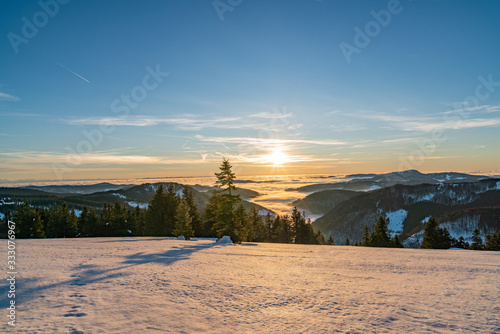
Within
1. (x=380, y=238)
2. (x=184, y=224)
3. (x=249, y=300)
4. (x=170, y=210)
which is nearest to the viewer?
(x=249, y=300)

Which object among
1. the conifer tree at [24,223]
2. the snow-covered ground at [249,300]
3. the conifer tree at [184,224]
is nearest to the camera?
the snow-covered ground at [249,300]

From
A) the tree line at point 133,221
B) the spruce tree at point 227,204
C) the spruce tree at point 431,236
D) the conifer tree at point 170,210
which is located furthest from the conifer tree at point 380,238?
the conifer tree at point 170,210

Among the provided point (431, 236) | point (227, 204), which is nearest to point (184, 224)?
point (227, 204)

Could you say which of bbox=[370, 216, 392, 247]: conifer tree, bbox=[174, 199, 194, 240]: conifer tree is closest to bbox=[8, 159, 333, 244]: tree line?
bbox=[174, 199, 194, 240]: conifer tree

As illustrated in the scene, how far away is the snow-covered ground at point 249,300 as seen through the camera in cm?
627

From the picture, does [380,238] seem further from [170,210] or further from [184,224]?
[170,210]

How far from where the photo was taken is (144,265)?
13.6m

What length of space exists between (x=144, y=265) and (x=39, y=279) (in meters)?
4.52

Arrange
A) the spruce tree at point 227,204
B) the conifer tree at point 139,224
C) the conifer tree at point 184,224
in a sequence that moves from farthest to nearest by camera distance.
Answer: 1. the conifer tree at point 139,224
2. the conifer tree at point 184,224
3. the spruce tree at point 227,204

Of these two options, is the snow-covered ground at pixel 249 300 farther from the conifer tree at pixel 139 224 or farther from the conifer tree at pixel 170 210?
the conifer tree at pixel 139 224

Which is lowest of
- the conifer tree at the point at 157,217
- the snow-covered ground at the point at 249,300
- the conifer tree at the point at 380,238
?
the conifer tree at the point at 380,238

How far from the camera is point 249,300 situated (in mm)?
8211

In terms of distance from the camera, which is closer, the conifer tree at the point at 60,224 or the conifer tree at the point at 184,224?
the conifer tree at the point at 184,224

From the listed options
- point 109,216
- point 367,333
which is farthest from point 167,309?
point 109,216
